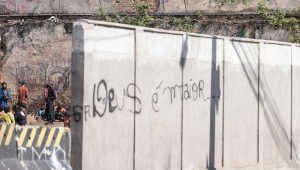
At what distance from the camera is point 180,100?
28.3 ft

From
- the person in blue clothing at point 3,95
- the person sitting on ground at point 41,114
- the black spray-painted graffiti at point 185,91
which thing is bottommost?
the person sitting on ground at point 41,114

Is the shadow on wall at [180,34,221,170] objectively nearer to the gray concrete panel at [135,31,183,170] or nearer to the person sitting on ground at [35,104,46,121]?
the gray concrete panel at [135,31,183,170]

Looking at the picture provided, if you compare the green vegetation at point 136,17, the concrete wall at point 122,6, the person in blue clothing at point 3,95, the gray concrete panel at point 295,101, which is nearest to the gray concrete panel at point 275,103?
the gray concrete panel at point 295,101

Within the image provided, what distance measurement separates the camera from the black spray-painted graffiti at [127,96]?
278 inches

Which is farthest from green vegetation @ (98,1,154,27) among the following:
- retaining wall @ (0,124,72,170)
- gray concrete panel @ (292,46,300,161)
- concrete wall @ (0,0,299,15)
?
retaining wall @ (0,124,72,170)

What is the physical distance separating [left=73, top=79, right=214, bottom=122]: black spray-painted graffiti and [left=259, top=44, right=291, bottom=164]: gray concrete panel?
1.98 m

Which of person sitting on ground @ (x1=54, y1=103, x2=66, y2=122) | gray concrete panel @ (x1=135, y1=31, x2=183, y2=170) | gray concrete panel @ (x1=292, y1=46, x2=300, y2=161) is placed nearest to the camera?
gray concrete panel @ (x1=135, y1=31, x2=183, y2=170)

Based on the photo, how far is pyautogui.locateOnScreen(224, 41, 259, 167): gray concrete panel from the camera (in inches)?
377

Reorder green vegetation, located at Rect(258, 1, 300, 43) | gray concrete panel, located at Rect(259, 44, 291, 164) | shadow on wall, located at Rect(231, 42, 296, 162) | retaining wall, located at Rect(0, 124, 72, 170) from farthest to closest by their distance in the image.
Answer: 1. green vegetation, located at Rect(258, 1, 300, 43)
2. gray concrete panel, located at Rect(259, 44, 291, 164)
3. shadow on wall, located at Rect(231, 42, 296, 162)
4. retaining wall, located at Rect(0, 124, 72, 170)

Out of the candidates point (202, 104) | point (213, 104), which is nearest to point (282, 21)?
point (213, 104)

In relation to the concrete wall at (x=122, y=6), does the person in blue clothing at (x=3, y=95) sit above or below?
below

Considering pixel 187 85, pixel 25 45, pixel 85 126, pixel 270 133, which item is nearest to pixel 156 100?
pixel 187 85

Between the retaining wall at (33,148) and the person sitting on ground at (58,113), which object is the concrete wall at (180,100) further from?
the person sitting on ground at (58,113)

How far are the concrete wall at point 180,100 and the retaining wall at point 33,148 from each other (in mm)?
216
